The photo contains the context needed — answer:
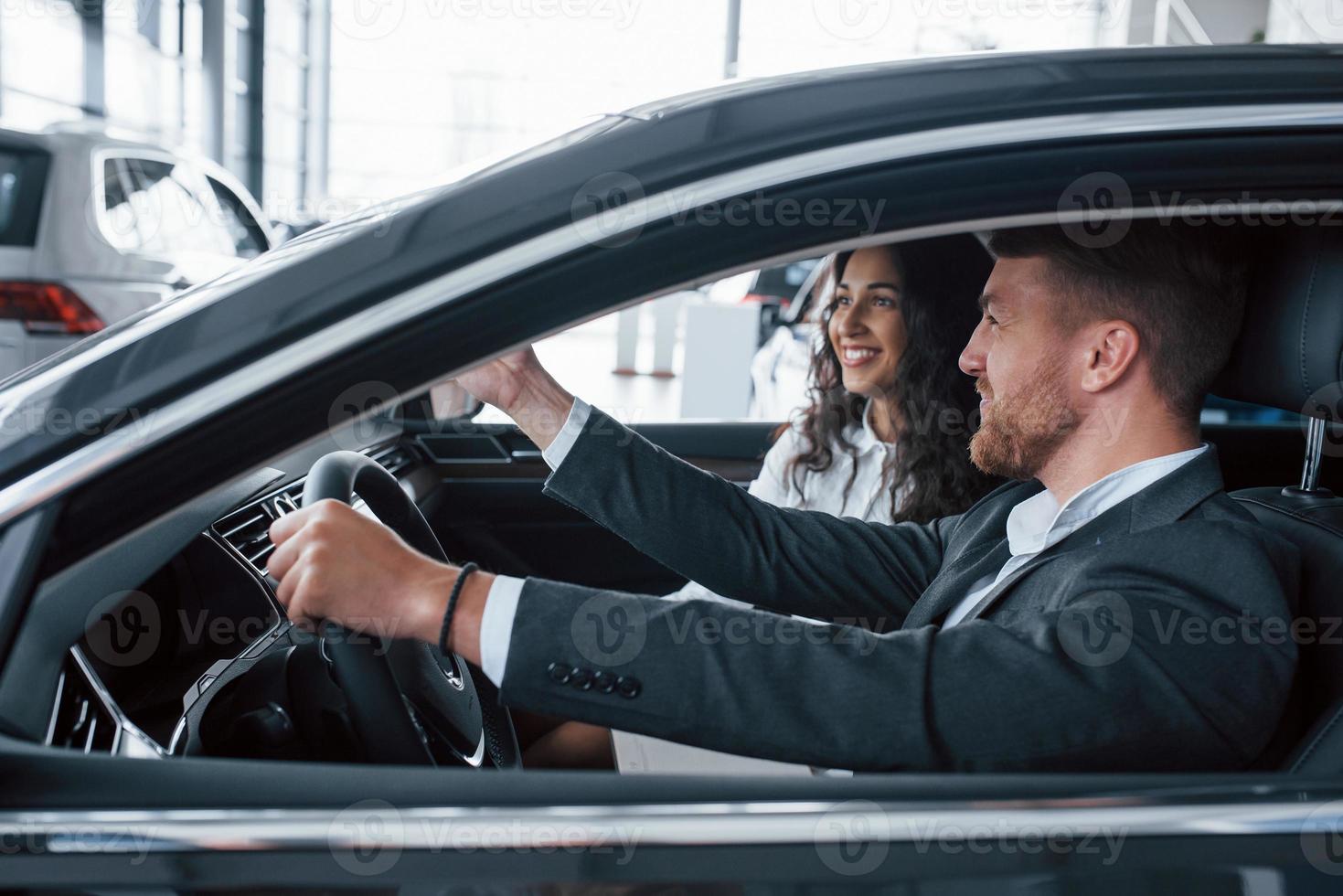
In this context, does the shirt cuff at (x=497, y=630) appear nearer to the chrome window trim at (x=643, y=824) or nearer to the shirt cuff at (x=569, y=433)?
the chrome window trim at (x=643, y=824)

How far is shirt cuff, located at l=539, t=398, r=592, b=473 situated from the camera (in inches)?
56.2

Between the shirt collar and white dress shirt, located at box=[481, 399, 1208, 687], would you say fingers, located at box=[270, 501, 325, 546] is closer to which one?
white dress shirt, located at box=[481, 399, 1208, 687]

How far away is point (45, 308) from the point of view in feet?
13.2

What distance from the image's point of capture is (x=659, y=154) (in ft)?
2.48

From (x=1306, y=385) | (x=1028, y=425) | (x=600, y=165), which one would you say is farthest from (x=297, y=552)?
(x=1306, y=385)

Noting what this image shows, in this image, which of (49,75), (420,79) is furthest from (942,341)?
(420,79)

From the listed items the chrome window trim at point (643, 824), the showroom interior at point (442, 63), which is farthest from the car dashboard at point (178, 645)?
the showroom interior at point (442, 63)

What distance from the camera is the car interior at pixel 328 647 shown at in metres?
0.85

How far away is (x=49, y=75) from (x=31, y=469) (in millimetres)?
8050

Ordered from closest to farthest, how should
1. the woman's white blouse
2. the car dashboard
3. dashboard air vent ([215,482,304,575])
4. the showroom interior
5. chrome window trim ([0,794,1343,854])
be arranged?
chrome window trim ([0,794,1343,854])
the car dashboard
dashboard air vent ([215,482,304,575])
the woman's white blouse
the showroom interior

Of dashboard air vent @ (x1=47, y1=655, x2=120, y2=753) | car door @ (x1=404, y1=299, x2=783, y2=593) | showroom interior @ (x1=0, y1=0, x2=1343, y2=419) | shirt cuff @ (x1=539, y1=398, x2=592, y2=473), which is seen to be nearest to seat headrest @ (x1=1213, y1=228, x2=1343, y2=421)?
shirt cuff @ (x1=539, y1=398, x2=592, y2=473)

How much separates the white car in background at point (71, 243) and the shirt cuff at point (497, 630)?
132 inches

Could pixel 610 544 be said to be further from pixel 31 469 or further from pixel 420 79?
pixel 420 79

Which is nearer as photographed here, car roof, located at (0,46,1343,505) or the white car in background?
car roof, located at (0,46,1343,505)
